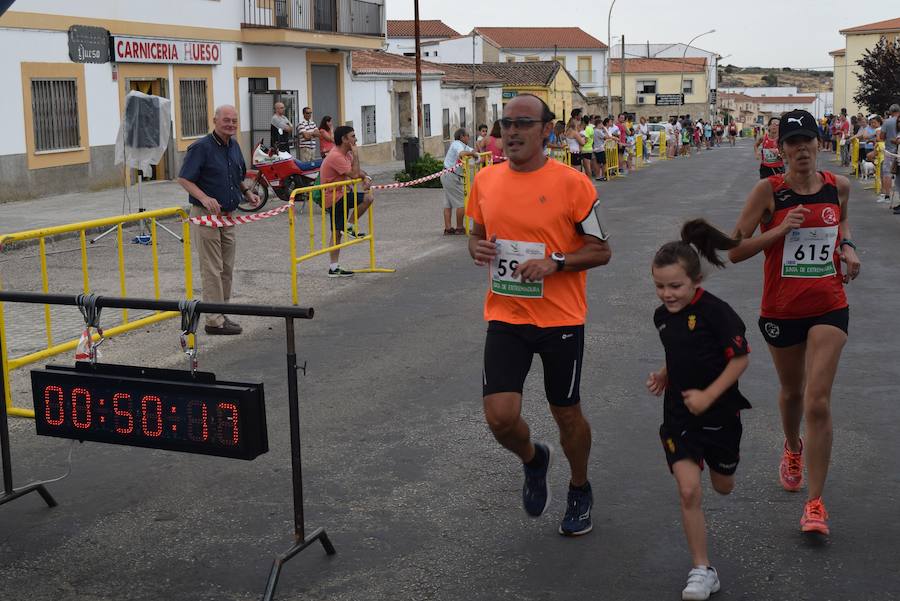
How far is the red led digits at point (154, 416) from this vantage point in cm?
476

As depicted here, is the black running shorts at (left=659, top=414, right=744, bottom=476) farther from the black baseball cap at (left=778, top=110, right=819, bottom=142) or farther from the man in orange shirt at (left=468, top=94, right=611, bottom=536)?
the black baseball cap at (left=778, top=110, right=819, bottom=142)

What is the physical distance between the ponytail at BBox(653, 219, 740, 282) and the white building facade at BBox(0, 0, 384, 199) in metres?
18.4

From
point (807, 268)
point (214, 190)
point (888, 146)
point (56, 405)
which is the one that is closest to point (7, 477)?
point (56, 405)

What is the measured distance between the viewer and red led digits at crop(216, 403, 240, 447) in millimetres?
4551

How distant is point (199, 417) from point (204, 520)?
958mm

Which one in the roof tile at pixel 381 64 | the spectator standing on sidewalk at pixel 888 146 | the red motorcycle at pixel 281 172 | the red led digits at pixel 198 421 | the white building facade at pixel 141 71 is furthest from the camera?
the roof tile at pixel 381 64

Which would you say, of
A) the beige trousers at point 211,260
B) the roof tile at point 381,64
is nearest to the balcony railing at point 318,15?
the roof tile at point 381,64

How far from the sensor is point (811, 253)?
5246 mm

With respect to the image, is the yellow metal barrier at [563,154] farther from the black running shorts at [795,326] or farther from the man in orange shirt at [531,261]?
the man in orange shirt at [531,261]

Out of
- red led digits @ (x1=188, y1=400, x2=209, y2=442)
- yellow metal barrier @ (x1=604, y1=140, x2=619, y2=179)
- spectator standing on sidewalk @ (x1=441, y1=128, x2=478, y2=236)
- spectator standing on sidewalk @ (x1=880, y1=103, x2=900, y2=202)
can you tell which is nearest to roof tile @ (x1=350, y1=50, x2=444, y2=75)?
yellow metal barrier @ (x1=604, y1=140, x2=619, y2=179)

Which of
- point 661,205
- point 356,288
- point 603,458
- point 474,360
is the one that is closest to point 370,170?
point 661,205

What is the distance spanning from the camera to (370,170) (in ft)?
115

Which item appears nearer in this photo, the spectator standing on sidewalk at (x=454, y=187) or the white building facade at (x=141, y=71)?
the spectator standing on sidewalk at (x=454, y=187)

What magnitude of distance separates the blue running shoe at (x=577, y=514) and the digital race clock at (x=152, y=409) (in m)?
1.44
